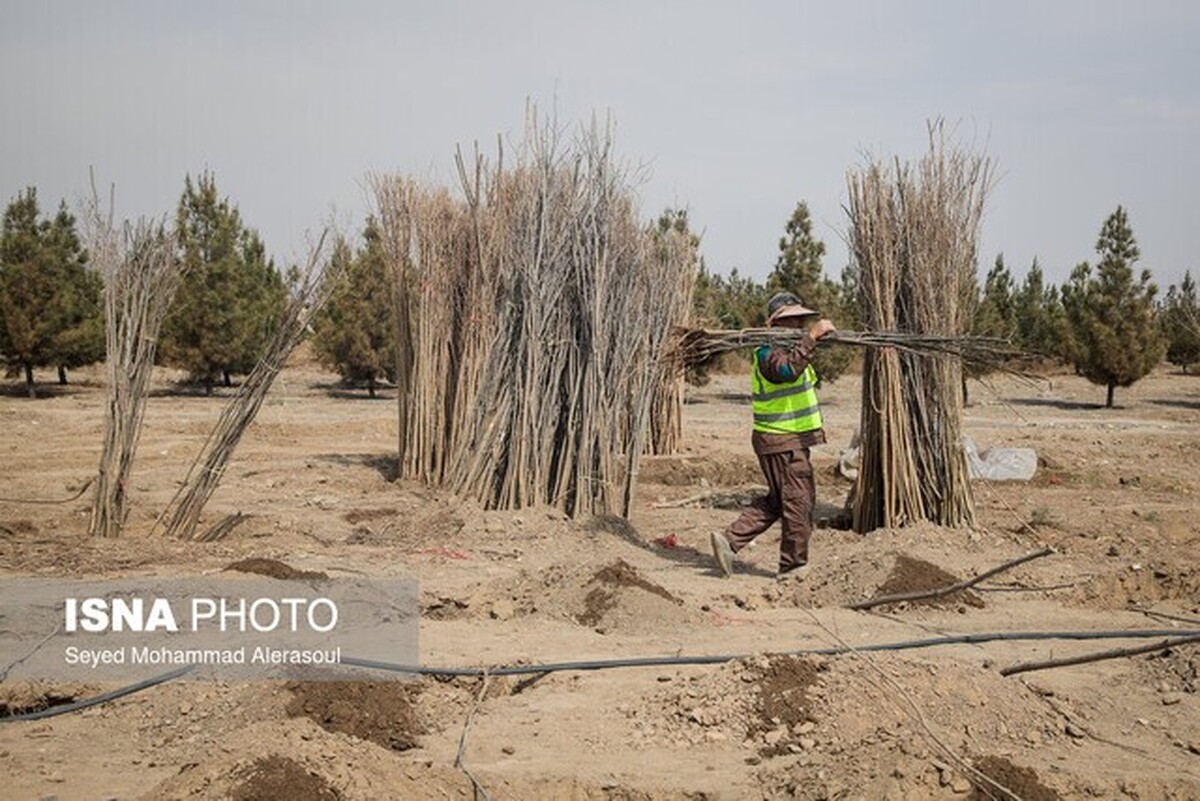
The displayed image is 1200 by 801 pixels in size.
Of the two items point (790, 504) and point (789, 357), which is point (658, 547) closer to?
point (790, 504)

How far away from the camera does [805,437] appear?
22.0 ft

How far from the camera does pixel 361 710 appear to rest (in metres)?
4.25

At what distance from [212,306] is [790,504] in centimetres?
1532

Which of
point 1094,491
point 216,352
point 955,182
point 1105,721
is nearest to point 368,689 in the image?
point 1105,721

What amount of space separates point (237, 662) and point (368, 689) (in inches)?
26.0

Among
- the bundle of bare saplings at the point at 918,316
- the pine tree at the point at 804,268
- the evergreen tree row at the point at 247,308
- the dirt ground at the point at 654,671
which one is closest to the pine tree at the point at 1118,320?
the evergreen tree row at the point at 247,308

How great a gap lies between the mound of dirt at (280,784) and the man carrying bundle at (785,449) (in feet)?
12.0

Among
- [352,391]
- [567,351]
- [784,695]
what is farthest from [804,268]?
[784,695]

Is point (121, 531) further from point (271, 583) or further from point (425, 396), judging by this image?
point (425, 396)

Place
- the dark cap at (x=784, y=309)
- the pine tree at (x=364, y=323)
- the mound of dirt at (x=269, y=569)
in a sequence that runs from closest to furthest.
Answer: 1. the mound of dirt at (x=269, y=569)
2. the dark cap at (x=784, y=309)
3. the pine tree at (x=364, y=323)

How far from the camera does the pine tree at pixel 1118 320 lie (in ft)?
66.1

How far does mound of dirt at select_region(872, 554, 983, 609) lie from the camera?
608 centimetres

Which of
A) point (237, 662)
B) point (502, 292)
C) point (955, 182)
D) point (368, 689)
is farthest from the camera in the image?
point (502, 292)

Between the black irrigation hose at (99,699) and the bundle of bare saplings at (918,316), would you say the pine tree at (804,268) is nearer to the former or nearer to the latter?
the bundle of bare saplings at (918,316)
